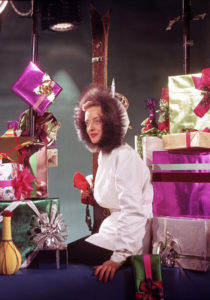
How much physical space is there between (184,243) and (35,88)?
1424mm

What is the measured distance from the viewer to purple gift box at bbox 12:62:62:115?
262 centimetres

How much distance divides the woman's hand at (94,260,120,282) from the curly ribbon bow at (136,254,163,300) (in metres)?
0.14

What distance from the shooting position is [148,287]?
1848mm

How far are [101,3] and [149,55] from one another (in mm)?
782

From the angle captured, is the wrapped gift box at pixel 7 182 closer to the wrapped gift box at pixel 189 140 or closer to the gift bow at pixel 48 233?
the gift bow at pixel 48 233

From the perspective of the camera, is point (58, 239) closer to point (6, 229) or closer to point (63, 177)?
point (6, 229)

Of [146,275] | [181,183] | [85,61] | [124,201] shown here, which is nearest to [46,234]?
[124,201]

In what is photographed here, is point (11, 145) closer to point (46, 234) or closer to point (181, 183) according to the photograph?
point (46, 234)

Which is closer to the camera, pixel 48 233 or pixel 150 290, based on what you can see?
pixel 150 290

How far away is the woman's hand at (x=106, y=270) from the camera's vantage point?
1849 mm

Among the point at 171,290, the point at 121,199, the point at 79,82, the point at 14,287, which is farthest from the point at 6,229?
the point at 79,82

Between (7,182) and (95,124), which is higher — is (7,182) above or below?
below

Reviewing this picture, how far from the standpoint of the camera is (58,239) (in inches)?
81.4

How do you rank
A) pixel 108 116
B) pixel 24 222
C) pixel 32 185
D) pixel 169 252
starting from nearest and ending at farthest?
1. pixel 169 252
2. pixel 24 222
3. pixel 108 116
4. pixel 32 185
